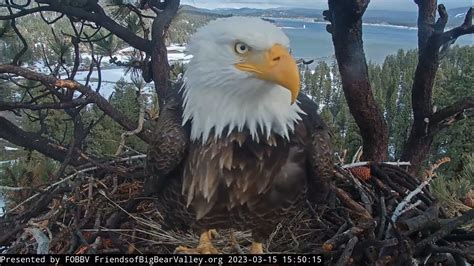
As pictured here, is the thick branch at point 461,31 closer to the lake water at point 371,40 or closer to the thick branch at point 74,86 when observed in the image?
the lake water at point 371,40

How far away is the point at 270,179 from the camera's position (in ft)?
3.02

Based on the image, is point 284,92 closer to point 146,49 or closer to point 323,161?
point 323,161

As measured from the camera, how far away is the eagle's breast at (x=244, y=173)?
0.91 metres

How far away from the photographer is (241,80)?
0.82 m

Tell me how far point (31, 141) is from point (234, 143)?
34.9 inches

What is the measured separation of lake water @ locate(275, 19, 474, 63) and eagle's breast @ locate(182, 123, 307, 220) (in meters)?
0.36

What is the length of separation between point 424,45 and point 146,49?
92 centimetres

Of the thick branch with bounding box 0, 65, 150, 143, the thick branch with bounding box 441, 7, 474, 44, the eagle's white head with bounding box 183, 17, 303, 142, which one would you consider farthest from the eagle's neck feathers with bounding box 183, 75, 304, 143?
the thick branch with bounding box 441, 7, 474, 44

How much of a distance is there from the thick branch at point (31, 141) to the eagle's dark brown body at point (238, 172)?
2.12ft

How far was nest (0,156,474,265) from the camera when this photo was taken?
1.02m

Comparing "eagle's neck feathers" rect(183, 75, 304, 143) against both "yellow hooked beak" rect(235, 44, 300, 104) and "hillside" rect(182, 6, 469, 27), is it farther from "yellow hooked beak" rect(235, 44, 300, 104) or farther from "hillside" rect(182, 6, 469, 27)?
"hillside" rect(182, 6, 469, 27)

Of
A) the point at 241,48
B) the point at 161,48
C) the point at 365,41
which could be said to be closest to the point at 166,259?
the point at 241,48

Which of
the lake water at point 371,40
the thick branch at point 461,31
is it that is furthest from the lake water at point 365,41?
the thick branch at point 461,31

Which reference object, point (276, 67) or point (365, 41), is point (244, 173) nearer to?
point (276, 67)
